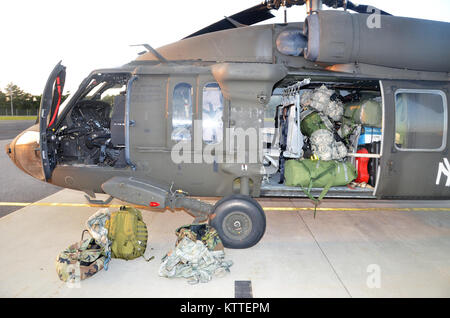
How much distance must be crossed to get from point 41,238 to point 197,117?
3183mm

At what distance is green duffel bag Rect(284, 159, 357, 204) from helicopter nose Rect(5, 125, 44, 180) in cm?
405

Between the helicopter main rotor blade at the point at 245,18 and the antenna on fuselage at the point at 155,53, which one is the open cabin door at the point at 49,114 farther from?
the helicopter main rotor blade at the point at 245,18

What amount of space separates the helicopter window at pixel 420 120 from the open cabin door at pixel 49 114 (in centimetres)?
535

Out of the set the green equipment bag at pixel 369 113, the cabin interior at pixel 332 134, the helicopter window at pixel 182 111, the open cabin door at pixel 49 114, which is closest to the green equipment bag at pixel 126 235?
the helicopter window at pixel 182 111

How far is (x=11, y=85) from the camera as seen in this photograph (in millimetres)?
87812

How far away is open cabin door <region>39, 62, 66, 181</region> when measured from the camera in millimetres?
4793

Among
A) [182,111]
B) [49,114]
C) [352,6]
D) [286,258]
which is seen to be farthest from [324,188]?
[49,114]

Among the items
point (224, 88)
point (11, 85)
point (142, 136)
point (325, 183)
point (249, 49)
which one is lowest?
point (325, 183)

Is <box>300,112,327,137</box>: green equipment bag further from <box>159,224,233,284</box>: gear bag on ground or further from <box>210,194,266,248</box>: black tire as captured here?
<box>159,224,233,284</box>: gear bag on ground

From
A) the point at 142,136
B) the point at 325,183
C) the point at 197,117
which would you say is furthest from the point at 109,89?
the point at 325,183
